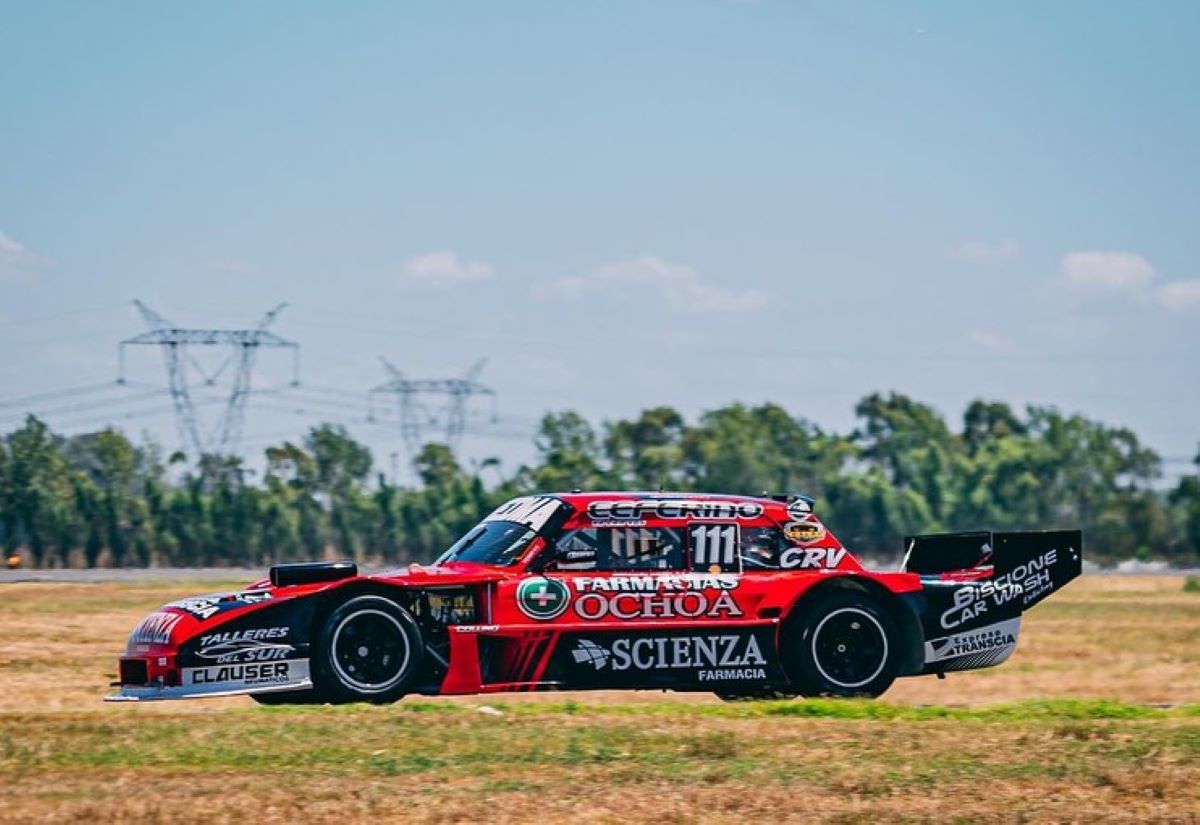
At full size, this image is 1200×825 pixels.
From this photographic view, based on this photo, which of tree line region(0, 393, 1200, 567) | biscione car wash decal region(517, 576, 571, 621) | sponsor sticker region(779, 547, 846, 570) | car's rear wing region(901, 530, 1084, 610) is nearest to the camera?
biscione car wash decal region(517, 576, 571, 621)

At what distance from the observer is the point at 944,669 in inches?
607

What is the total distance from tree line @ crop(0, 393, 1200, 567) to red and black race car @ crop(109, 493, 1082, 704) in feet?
201

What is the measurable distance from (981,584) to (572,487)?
62551 mm

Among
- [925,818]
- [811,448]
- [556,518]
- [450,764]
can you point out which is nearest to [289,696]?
[556,518]

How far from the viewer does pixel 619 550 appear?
14664mm

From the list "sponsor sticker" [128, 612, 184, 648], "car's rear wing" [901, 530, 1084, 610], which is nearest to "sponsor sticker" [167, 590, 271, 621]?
"sponsor sticker" [128, 612, 184, 648]

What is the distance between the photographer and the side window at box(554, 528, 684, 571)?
1452cm

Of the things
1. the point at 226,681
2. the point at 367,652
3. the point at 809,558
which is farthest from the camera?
the point at 809,558

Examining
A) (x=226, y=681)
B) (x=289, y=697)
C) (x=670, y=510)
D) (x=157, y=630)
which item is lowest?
(x=289, y=697)

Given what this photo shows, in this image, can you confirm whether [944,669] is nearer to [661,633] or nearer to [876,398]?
[661,633]

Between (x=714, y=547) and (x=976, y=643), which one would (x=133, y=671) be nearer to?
(x=714, y=547)

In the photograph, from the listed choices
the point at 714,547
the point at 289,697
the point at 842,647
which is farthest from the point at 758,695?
the point at 289,697

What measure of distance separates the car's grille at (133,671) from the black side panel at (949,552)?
6353mm

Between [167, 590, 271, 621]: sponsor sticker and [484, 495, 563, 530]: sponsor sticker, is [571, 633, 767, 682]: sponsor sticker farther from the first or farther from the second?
[167, 590, 271, 621]: sponsor sticker
